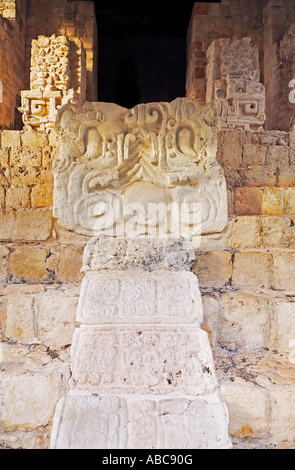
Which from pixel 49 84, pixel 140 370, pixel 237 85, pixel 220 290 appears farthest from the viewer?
pixel 49 84

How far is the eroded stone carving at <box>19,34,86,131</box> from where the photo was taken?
5.21 m

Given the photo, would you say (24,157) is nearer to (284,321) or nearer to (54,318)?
(54,318)

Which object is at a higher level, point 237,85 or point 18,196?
point 237,85

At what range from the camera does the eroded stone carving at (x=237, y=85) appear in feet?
16.6

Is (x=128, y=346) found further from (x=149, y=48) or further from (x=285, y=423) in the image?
(x=149, y=48)

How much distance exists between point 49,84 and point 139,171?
392 centimetres

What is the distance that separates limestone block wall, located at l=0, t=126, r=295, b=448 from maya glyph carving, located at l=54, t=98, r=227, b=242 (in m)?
0.21

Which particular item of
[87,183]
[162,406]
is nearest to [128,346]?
[162,406]

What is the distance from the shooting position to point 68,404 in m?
1.34

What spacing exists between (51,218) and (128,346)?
1.33 m

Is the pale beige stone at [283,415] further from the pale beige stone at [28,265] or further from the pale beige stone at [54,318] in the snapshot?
the pale beige stone at [28,265]

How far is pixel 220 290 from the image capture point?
2158 mm

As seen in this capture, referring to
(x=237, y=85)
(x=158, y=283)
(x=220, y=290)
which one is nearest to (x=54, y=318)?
(x=158, y=283)

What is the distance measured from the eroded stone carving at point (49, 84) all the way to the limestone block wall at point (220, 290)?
272 centimetres
